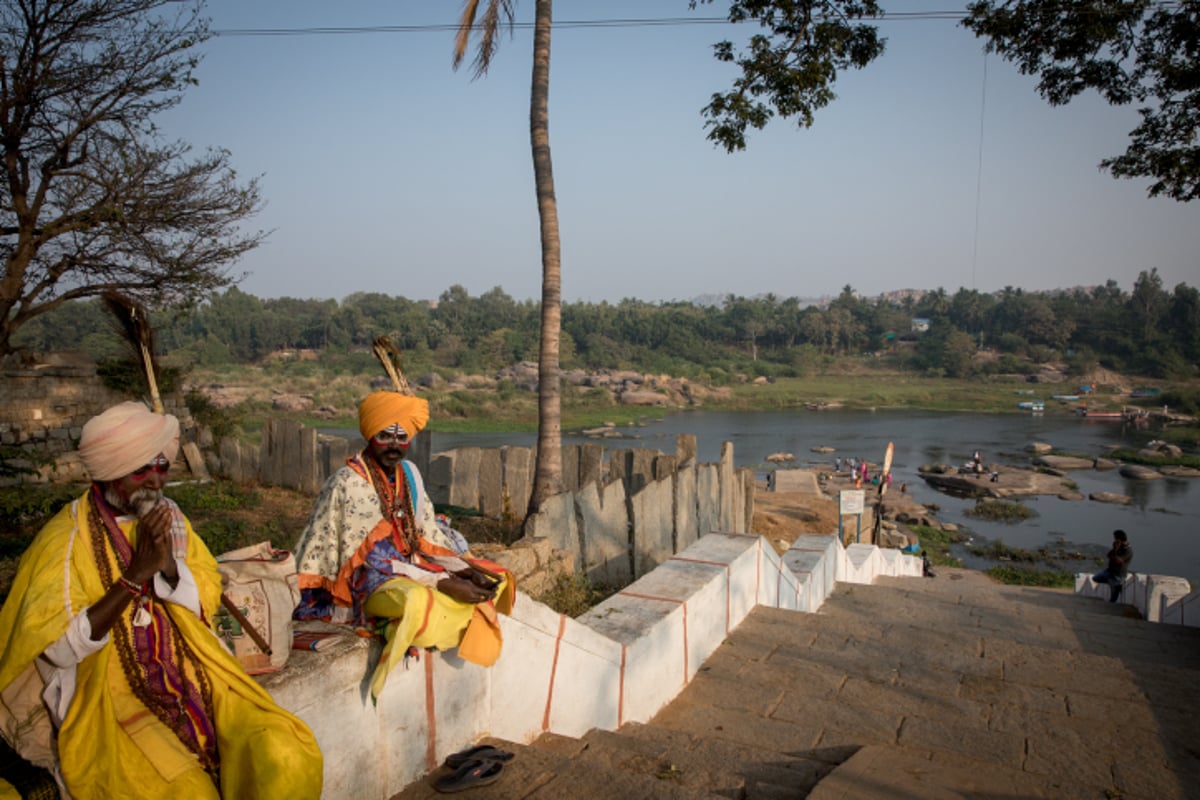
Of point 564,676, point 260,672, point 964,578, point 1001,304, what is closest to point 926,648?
point 564,676

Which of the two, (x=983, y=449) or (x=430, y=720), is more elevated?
(x=430, y=720)

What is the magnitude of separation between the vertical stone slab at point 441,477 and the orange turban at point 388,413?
5242 mm

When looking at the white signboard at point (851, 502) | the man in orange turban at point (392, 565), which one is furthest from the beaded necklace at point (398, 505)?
the white signboard at point (851, 502)

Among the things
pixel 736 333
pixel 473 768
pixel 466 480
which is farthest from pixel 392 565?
pixel 736 333

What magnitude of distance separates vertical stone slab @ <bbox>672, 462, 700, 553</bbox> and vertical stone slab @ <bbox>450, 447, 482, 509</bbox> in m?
2.11

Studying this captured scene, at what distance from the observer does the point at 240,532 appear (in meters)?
7.70

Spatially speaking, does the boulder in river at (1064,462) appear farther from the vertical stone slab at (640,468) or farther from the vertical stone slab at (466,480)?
the vertical stone slab at (466,480)

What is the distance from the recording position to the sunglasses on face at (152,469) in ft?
7.60

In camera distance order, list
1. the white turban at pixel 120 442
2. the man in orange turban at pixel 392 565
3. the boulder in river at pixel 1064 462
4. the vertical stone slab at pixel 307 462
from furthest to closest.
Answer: the boulder in river at pixel 1064 462 < the vertical stone slab at pixel 307 462 < the man in orange turban at pixel 392 565 < the white turban at pixel 120 442

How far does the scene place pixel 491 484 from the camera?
851cm

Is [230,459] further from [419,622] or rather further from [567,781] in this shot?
[567,781]

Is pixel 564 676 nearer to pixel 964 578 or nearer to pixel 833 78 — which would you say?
pixel 833 78

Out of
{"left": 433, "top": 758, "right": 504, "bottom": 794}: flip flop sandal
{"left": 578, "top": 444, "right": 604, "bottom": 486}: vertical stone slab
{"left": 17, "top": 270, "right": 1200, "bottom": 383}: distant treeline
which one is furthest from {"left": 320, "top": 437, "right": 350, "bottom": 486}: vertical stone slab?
{"left": 17, "top": 270, "right": 1200, "bottom": 383}: distant treeline

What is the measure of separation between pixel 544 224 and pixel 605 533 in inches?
121
